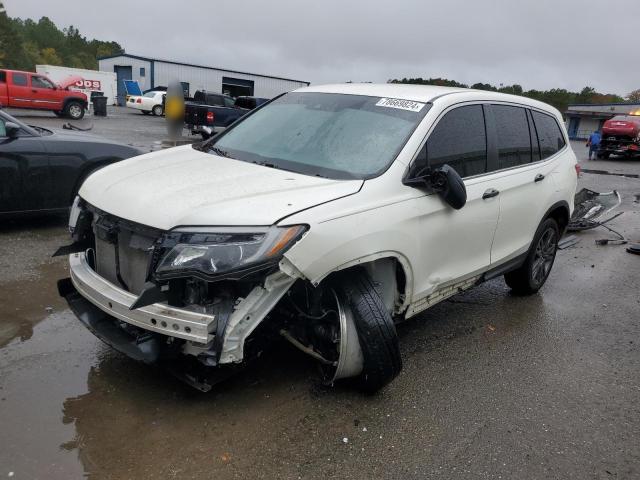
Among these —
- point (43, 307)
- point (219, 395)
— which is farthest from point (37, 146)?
point (219, 395)

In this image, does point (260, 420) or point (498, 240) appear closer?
point (260, 420)

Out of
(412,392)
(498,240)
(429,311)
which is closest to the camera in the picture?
(412,392)

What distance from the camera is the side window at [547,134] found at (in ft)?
16.0

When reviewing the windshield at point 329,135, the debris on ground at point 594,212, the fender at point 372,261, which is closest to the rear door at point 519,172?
the windshield at point 329,135

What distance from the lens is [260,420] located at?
2.99m

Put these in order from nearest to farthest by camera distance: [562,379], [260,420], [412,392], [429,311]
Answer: [260,420], [412,392], [562,379], [429,311]

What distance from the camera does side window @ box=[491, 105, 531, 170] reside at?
13.9 feet

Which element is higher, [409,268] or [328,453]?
[409,268]

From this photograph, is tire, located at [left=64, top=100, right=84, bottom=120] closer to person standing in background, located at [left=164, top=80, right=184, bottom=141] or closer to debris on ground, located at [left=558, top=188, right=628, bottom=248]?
person standing in background, located at [left=164, top=80, right=184, bottom=141]

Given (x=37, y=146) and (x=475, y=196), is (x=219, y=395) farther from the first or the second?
(x=37, y=146)

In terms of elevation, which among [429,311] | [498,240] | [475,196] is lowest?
[429,311]

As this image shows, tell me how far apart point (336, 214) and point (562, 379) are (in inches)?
87.6

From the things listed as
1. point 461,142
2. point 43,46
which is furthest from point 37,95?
point 43,46

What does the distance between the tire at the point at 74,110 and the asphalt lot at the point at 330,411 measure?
21036 mm
